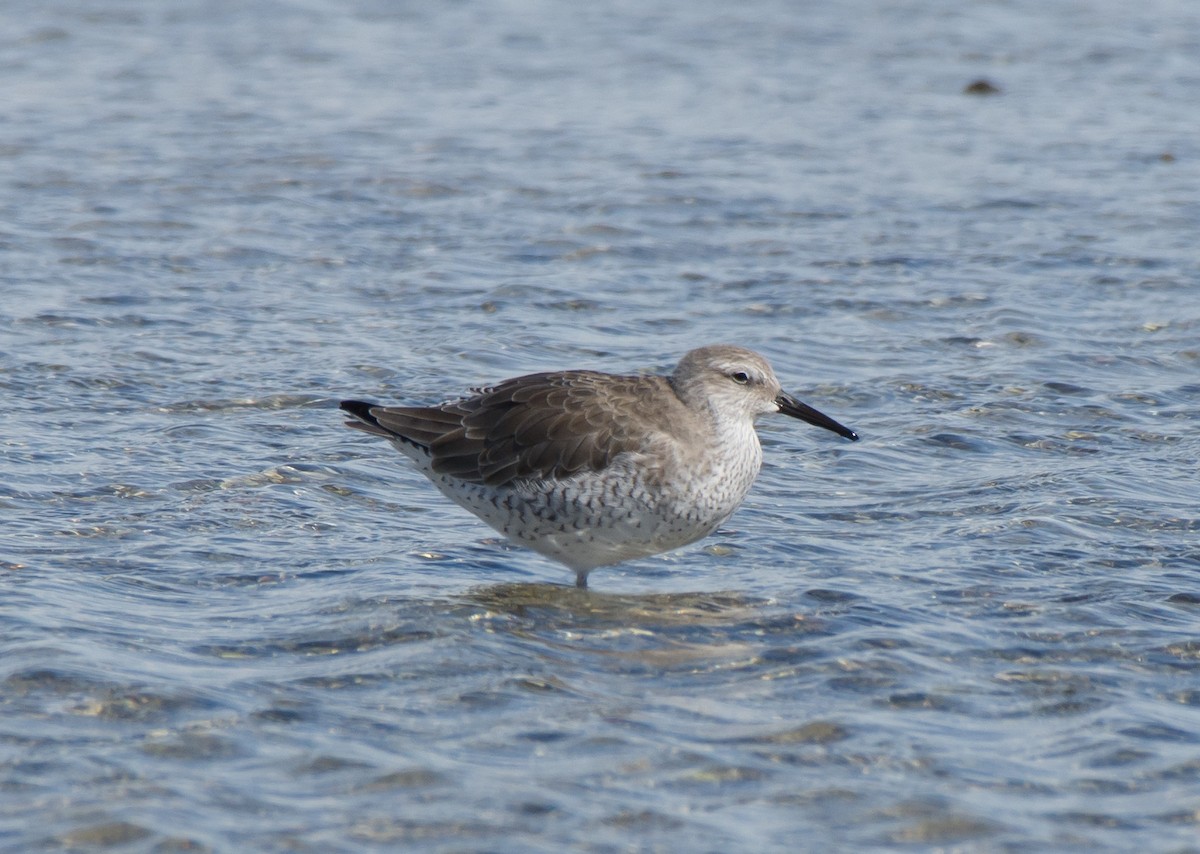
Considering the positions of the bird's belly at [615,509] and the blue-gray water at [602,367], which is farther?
the bird's belly at [615,509]

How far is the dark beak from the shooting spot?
27.7ft

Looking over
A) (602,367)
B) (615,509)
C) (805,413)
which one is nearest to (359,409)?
(615,509)

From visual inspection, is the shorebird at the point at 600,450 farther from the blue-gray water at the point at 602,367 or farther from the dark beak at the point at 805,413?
the blue-gray water at the point at 602,367

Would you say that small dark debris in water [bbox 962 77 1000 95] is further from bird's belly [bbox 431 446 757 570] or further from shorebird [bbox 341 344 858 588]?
bird's belly [bbox 431 446 757 570]

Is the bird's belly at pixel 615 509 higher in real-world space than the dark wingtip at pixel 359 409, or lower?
lower

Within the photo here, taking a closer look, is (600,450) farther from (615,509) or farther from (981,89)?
(981,89)

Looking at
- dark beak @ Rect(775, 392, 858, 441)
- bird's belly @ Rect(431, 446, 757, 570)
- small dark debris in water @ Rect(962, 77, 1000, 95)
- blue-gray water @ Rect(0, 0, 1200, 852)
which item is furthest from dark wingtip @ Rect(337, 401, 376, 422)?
small dark debris in water @ Rect(962, 77, 1000, 95)

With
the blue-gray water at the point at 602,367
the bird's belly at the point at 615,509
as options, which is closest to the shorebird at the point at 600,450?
the bird's belly at the point at 615,509

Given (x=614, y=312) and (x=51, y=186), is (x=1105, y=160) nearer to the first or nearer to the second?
(x=614, y=312)

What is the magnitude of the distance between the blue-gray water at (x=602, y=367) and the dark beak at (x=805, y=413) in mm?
494

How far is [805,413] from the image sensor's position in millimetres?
8531

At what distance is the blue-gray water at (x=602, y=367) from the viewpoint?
5.86 meters

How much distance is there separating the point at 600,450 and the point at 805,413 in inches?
48.9

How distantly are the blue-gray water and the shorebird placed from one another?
32 centimetres
